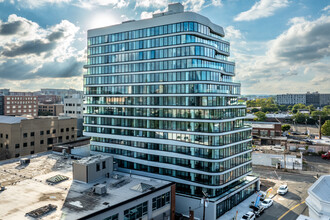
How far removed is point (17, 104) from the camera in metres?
151

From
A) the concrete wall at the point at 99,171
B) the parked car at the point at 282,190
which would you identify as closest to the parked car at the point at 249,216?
the parked car at the point at 282,190

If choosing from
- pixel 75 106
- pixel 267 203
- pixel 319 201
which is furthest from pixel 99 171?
pixel 75 106

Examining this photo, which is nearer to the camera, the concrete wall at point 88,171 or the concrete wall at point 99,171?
the concrete wall at point 88,171

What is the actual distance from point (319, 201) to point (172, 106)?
31.1m

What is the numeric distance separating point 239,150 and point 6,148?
66238 millimetres

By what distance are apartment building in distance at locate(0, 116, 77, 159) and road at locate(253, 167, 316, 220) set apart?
67.3 meters

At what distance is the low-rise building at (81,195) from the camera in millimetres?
29672

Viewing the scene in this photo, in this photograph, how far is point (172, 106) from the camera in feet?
151

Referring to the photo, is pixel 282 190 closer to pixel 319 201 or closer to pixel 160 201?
pixel 160 201

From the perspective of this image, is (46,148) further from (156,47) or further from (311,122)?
(311,122)

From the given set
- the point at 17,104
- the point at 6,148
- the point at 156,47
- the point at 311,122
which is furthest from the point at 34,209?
the point at 311,122

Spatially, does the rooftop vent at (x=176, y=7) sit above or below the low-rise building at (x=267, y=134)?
above

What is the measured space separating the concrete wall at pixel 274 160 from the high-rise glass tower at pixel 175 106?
25927 millimetres

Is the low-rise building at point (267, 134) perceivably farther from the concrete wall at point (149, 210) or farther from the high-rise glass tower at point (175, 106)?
the concrete wall at point (149, 210)
